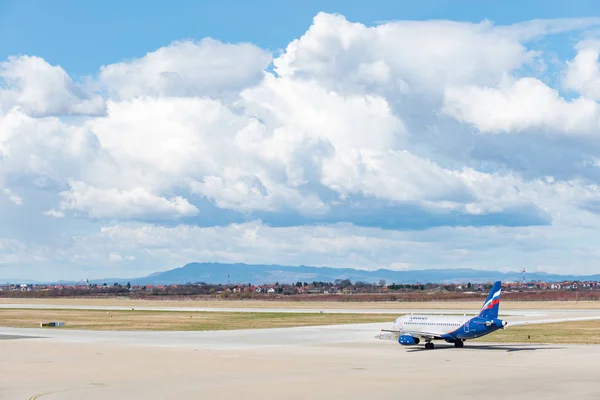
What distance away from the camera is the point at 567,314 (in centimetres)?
14938

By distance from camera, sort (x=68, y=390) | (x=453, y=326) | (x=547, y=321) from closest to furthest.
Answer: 1. (x=68, y=390)
2. (x=453, y=326)
3. (x=547, y=321)

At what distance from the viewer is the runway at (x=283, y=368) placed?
54.4 metres

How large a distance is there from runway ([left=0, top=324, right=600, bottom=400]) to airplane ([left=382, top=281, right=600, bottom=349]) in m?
1.55

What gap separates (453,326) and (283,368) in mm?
22922

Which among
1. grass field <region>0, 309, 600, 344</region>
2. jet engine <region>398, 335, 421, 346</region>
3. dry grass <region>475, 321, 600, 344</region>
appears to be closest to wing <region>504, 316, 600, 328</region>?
grass field <region>0, 309, 600, 344</region>

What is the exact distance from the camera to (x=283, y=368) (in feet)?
226

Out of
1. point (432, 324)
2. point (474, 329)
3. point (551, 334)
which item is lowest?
point (551, 334)

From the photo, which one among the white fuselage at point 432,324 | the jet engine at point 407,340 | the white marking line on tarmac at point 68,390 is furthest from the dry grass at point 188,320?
the white marking line on tarmac at point 68,390

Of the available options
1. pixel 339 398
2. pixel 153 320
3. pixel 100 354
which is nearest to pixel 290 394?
pixel 339 398

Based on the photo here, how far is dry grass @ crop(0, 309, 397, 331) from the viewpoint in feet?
405

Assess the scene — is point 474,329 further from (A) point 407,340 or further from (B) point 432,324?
(A) point 407,340

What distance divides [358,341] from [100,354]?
2950 cm

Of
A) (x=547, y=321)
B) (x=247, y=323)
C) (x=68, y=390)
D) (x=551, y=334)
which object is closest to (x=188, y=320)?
(x=247, y=323)

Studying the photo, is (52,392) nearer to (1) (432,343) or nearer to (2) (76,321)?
(1) (432,343)
